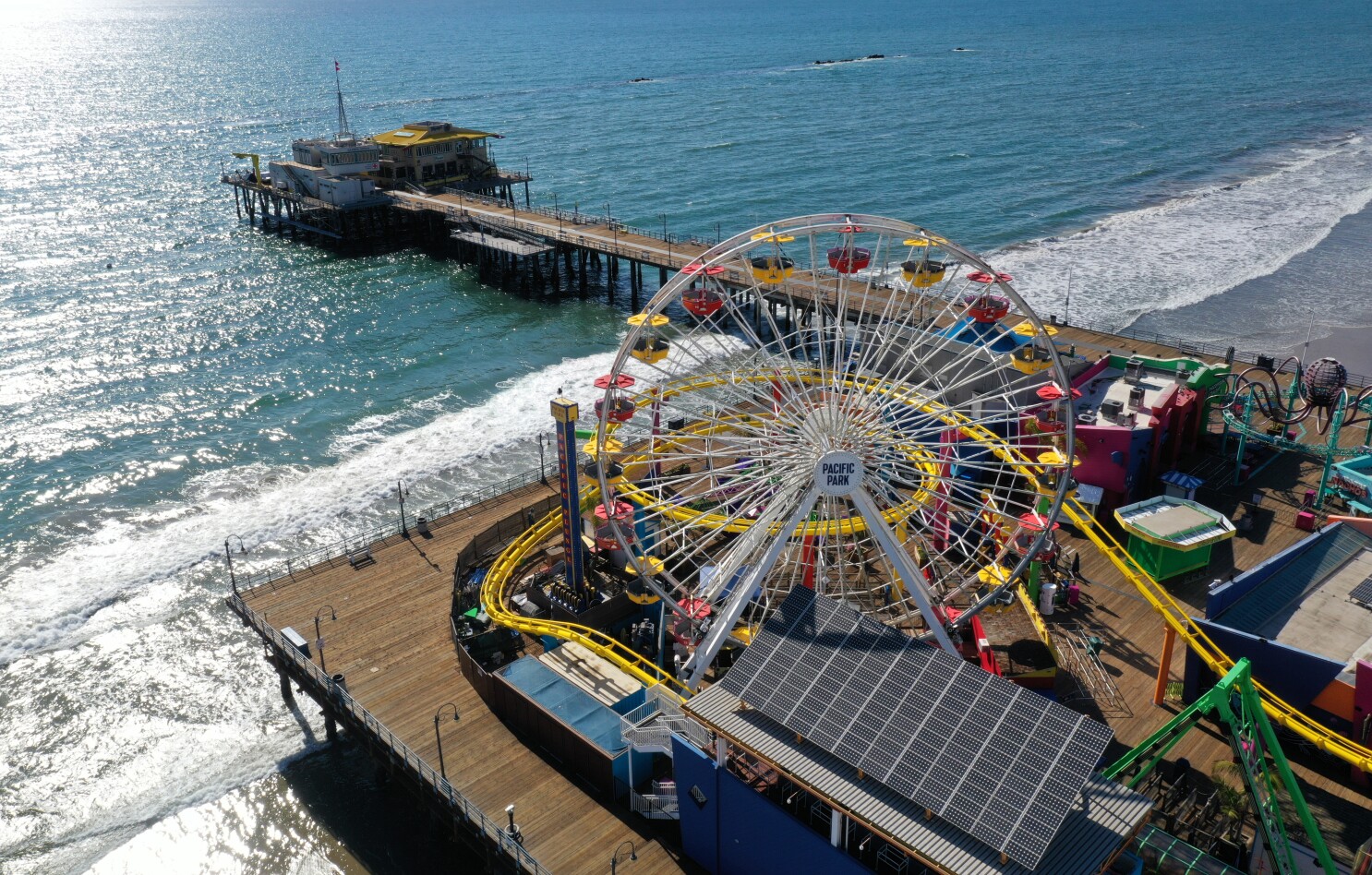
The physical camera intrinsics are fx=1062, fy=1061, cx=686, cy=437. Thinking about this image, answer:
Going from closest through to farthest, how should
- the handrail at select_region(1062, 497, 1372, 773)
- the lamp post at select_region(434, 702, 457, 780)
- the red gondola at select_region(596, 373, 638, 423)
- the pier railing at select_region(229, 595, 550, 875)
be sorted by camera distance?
the handrail at select_region(1062, 497, 1372, 773), the pier railing at select_region(229, 595, 550, 875), the lamp post at select_region(434, 702, 457, 780), the red gondola at select_region(596, 373, 638, 423)

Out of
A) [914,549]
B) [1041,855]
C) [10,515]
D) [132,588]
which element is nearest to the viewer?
[1041,855]


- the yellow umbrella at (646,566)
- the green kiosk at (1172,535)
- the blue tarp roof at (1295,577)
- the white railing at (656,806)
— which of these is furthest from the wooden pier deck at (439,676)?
the green kiosk at (1172,535)

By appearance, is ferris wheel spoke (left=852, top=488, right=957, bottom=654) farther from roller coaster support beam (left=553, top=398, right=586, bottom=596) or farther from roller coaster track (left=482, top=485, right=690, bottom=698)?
roller coaster support beam (left=553, top=398, right=586, bottom=596)

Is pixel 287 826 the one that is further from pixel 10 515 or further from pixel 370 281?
pixel 370 281

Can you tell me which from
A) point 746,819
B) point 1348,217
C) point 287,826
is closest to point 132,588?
point 287,826

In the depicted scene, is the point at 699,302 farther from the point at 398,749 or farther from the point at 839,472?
the point at 398,749

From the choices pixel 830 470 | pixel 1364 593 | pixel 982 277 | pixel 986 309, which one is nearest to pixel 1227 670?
pixel 1364 593

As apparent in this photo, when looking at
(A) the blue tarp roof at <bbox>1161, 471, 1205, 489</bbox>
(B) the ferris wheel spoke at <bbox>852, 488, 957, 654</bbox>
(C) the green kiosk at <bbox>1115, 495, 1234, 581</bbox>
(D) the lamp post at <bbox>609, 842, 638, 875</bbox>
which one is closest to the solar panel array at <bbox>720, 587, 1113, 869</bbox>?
(B) the ferris wheel spoke at <bbox>852, 488, 957, 654</bbox>
